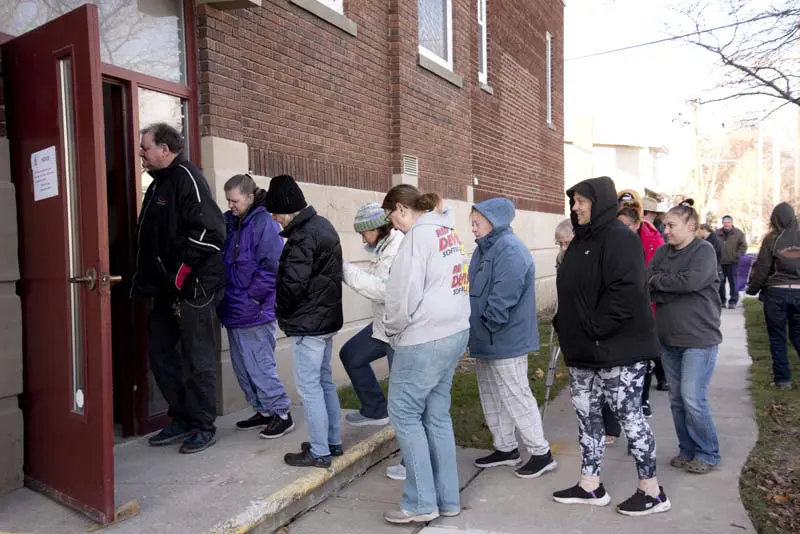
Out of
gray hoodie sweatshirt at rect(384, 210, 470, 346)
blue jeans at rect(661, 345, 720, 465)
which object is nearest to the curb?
gray hoodie sweatshirt at rect(384, 210, 470, 346)

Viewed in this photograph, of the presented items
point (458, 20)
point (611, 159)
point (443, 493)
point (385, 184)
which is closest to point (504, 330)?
point (443, 493)

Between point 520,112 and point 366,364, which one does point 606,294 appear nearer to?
point 366,364

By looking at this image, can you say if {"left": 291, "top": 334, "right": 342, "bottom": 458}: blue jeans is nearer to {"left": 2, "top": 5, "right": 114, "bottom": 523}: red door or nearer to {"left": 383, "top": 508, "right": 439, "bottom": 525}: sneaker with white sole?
{"left": 383, "top": 508, "right": 439, "bottom": 525}: sneaker with white sole

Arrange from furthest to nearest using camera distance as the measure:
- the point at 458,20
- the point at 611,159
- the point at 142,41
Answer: the point at 611,159 < the point at 458,20 < the point at 142,41

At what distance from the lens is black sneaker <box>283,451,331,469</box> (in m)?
4.78

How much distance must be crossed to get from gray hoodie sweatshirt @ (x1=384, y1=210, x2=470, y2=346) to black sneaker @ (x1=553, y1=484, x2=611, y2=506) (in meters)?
1.33

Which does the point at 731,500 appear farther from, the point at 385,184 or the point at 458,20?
the point at 458,20

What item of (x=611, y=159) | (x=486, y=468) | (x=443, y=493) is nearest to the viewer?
(x=443, y=493)

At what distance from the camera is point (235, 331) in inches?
219

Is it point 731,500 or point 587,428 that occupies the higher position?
point 587,428

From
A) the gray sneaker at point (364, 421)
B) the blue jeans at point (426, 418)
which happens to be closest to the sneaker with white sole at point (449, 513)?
the blue jeans at point (426, 418)

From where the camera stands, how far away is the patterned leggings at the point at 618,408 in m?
4.38

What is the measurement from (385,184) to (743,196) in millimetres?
84048

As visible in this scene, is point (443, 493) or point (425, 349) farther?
point (443, 493)
